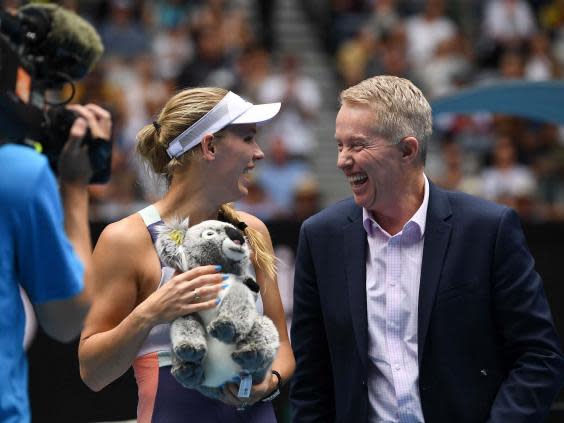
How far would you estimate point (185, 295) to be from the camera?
3260mm

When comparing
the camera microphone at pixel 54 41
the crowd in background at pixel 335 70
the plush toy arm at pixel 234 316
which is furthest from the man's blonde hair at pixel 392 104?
the crowd in background at pixel 335 70

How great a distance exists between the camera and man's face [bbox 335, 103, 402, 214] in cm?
369

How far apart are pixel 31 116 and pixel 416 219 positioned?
152cm

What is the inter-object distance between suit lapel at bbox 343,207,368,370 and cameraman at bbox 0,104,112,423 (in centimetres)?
113

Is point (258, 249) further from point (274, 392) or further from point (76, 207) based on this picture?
point (76, 207)

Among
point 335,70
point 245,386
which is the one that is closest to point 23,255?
point 245,386

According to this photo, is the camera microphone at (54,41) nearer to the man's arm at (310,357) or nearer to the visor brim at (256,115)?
the visor brim at (256,115)

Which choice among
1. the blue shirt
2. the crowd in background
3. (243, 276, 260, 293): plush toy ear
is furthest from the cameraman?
the crowd in background

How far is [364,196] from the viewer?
371 cm

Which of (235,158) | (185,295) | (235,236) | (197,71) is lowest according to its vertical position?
(197,71)

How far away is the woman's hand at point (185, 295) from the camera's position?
3.23 metres

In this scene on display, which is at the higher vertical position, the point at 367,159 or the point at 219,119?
the point at 219,119

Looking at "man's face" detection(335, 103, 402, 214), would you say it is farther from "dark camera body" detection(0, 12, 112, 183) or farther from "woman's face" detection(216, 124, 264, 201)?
"dark camera body" detection(0, 12, 112, 183)

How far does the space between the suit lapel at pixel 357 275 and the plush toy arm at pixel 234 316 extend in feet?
1.58
